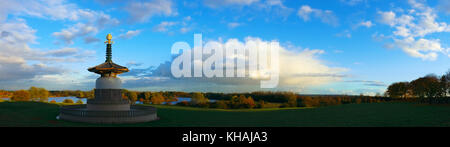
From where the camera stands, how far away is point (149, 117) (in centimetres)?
2148

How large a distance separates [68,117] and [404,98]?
5332 cm

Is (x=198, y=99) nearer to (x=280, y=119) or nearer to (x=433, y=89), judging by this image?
(x=280, y=119)

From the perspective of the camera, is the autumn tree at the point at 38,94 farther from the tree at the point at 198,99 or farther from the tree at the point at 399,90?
the tree at the point at 399,90

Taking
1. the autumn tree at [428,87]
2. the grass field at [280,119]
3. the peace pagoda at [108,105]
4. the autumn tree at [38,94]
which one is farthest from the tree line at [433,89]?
the autumn tree at [38,94]

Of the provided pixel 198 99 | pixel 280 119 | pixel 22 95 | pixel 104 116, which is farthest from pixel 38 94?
pixel 280 119

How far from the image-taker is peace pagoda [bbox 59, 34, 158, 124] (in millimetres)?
19364

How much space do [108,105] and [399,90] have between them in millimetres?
51465

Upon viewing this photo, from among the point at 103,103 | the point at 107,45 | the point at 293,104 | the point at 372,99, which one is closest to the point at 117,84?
the point at 103,103

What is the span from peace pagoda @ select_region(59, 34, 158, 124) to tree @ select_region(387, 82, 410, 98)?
47.3m

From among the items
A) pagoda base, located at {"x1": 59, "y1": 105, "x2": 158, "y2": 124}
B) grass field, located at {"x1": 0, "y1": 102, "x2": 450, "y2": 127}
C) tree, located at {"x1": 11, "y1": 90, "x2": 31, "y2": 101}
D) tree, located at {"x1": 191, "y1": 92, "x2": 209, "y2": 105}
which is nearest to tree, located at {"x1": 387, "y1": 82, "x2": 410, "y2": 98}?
grass field, located at {"x1": 0, "y1": 102, "x2": 450, "y2": 127}

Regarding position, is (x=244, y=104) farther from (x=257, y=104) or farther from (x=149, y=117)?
(x=149, y=117)

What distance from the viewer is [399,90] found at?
4916 cm

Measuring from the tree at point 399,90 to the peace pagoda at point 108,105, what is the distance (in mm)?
47300

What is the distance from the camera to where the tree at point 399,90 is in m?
47.8
